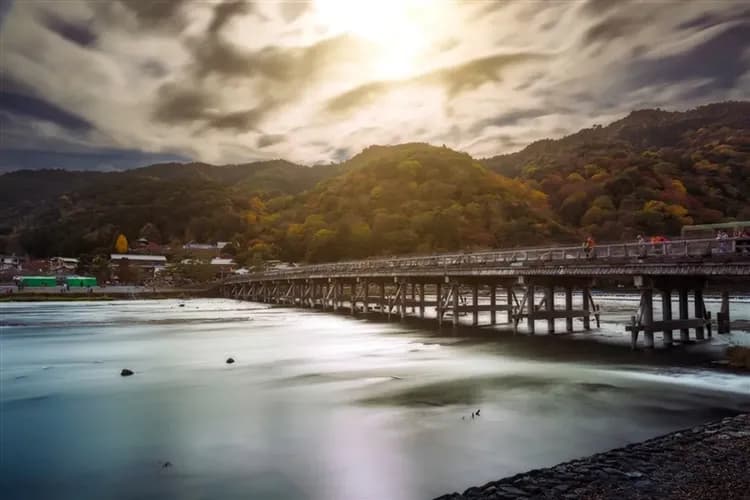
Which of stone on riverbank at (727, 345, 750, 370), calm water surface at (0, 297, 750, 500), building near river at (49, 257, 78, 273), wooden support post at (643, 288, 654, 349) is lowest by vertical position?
calm water surface at (0, 297, 750, 500)

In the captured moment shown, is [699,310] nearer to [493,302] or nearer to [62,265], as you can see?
[493,302]

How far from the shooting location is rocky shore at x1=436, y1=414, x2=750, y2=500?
7656 mm

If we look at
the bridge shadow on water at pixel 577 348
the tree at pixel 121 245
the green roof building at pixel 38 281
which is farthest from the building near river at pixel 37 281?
the bridge shadow on water at pixel 577 348

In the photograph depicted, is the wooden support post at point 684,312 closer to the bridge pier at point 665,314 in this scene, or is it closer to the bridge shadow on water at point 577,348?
the bridge pier at point 665,314

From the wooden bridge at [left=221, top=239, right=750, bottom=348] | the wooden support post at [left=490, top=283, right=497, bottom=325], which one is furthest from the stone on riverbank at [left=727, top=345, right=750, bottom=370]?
the wooden support post at [left=490, top=283, right=497, bottom=325]

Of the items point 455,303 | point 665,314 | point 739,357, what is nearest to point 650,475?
point 739,357

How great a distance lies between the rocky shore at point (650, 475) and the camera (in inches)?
301

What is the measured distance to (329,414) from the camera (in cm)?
1513

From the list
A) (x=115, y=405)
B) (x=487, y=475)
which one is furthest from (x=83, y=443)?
(x=487, y=475)

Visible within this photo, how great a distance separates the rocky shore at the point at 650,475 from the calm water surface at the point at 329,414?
1.27 metres

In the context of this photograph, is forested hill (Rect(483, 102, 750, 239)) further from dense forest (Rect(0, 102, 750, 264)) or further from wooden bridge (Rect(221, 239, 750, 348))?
wooden bridge (Rect(221, 239, 750, 348))

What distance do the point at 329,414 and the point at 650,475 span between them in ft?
28.0

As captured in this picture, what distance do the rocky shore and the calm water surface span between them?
1.27 m

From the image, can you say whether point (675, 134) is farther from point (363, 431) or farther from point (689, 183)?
point (363, 431)
